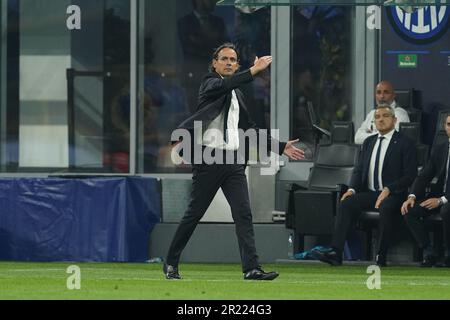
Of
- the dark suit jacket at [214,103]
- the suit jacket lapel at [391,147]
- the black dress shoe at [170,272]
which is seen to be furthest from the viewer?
the suit jacket lapel at [391,147]

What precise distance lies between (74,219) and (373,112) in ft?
11.8

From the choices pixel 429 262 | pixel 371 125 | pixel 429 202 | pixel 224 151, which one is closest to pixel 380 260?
pixel 429 262

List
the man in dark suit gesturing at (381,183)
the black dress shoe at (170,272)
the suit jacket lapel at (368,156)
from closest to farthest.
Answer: the black dress shoe at (170,272) < the man in dark suit gesturing at (381,183) < the suit jacket lapel at (368,156)

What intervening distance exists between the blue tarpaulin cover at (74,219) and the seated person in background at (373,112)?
100 inches

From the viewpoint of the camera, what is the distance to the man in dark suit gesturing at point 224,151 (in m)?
13.8

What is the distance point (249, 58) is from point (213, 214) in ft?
6.67

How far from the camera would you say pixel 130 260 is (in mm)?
18594

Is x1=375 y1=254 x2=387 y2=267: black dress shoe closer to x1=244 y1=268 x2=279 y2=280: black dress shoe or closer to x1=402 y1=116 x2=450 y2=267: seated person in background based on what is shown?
x1=402 y1=116 x2=450 y2=267: seated person in background

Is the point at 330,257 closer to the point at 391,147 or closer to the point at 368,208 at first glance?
the point at 368,208

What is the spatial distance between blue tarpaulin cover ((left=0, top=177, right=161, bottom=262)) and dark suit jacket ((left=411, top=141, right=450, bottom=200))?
129 inches

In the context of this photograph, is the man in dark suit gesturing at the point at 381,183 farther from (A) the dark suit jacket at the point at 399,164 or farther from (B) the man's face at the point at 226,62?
(B) the man's face at the point at 226,62

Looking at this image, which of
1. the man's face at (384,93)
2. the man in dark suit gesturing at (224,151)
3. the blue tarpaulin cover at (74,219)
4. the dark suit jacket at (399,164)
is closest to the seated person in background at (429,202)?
the dark suit jacket at (399,164)

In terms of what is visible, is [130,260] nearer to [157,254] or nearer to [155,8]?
[157,254]

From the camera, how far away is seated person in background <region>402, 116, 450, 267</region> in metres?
17.4
